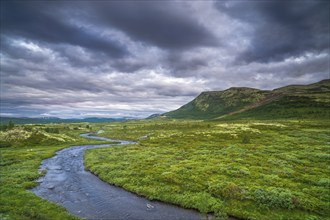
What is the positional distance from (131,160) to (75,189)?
16.0 meters

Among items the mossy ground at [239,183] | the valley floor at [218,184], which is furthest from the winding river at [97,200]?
the mossy ground at [239,183]

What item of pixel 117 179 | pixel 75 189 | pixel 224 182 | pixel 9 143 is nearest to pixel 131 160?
pixel 117 179

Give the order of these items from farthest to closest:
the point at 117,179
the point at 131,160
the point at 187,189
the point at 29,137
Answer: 1. the point at 29,137
2. the point at 131,160
3. the point at 117,179
4. the point at 187,189

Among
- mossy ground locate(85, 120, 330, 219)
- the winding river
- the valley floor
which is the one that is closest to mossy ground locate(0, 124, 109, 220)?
the valley floor

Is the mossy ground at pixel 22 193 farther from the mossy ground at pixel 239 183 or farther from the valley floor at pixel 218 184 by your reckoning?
the mossy ground at pixel 239 183

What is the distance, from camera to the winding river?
21.5 m

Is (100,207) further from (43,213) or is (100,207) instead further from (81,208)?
(43,213)

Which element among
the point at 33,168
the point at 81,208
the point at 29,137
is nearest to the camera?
the point at 81,208

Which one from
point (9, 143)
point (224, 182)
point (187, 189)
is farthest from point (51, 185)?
point (9, 143)

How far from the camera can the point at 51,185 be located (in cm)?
3116

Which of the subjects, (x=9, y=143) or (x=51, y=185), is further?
(x=9, y=143)

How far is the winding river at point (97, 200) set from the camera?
21.5 metres

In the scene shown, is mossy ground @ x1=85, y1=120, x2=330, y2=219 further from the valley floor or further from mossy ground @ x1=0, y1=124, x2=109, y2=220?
mossy ground @ x1=0, y1=124, x2=109, y2=220

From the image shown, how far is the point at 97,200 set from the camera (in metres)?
25.3
